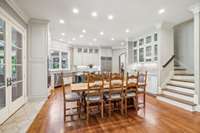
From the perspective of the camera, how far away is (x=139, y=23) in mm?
5160

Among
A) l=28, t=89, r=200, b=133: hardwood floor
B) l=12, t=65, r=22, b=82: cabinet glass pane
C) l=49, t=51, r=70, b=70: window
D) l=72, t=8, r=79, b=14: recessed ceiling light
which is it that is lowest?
l=28, t=89, r=200, b=133: hardwood floor

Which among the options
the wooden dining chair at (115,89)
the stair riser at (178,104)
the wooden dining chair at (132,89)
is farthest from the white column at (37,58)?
the stair riser at (178,104)

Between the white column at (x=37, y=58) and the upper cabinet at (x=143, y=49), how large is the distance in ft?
15.7

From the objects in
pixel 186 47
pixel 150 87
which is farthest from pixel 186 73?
pixel 150 87

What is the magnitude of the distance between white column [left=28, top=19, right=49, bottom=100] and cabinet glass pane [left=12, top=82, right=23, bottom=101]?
521mm

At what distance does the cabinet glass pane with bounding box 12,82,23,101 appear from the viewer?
3.49 m

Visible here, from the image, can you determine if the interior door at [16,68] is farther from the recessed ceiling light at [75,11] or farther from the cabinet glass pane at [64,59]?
the cabinet glass pane at [64,59]

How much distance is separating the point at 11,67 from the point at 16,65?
0.46m

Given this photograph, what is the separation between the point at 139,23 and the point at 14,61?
4670 millimetres

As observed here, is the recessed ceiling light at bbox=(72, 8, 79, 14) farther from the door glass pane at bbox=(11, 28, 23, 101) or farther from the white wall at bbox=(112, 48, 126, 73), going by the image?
the white wall at bbox=(112, 48, 126, 73)

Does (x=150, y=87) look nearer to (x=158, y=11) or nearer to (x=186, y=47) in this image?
(x=186, y=47)

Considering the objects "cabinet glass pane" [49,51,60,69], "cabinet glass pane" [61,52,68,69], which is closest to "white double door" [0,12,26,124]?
"cabinet glass pane" [49,51,60,69]

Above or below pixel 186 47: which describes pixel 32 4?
above

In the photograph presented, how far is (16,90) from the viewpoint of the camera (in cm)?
372
